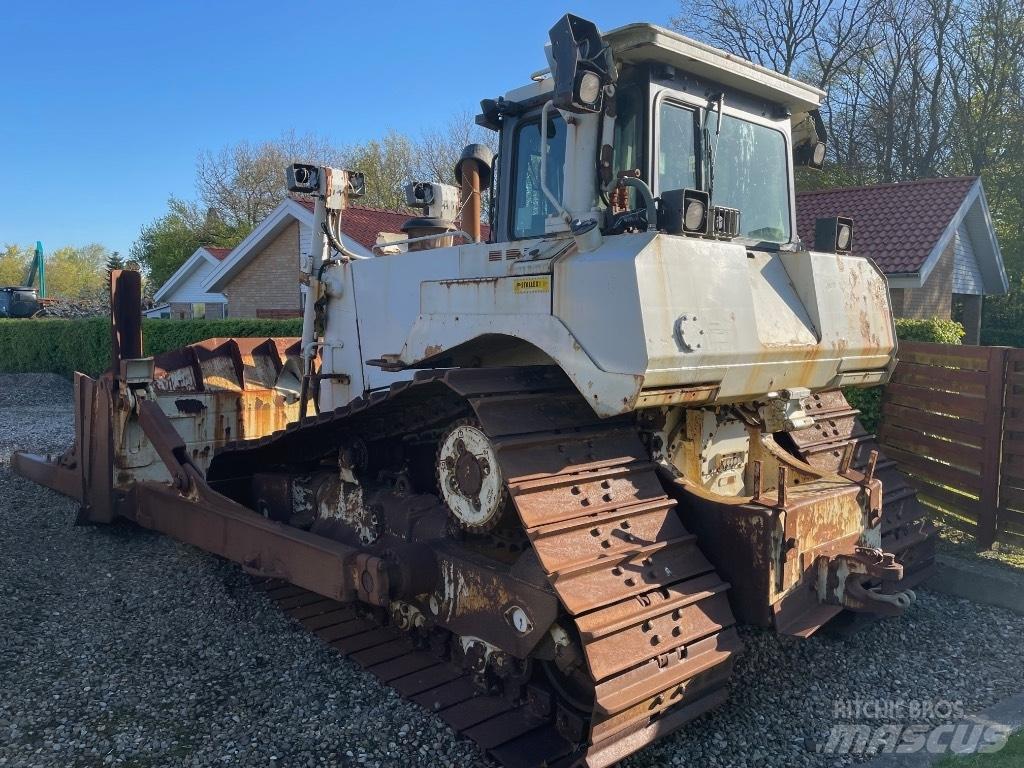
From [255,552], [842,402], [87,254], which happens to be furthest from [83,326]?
[87,254]

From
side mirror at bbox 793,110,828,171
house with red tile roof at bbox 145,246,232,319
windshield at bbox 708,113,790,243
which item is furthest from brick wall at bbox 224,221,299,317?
windshield at bbox 708,113,790,243

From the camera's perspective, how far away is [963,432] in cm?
642

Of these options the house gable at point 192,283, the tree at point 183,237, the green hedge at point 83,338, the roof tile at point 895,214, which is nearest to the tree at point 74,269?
the tree at point 183,237

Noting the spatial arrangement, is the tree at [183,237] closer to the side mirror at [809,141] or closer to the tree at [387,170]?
the tree at [387,170]

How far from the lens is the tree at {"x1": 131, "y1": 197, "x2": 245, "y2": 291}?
4025 cm

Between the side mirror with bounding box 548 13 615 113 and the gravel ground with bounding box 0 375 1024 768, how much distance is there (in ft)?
8.91

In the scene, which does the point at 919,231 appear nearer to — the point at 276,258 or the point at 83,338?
the point at 276,258

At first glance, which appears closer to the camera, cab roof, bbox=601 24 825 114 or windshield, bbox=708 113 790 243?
cab roof, bbox=601 24 825 114

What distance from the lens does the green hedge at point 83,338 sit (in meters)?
17.8

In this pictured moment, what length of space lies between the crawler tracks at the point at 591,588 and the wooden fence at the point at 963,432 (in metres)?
3.78

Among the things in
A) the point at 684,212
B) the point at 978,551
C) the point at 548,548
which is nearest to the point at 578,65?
the point at 684,212

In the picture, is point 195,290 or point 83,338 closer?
point 83,338

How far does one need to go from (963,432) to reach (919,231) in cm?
1154

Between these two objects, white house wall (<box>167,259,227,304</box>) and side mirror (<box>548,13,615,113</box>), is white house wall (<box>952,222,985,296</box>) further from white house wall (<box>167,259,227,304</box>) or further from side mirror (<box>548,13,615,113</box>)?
white house wall (<box>167,259,227,304</box>)
